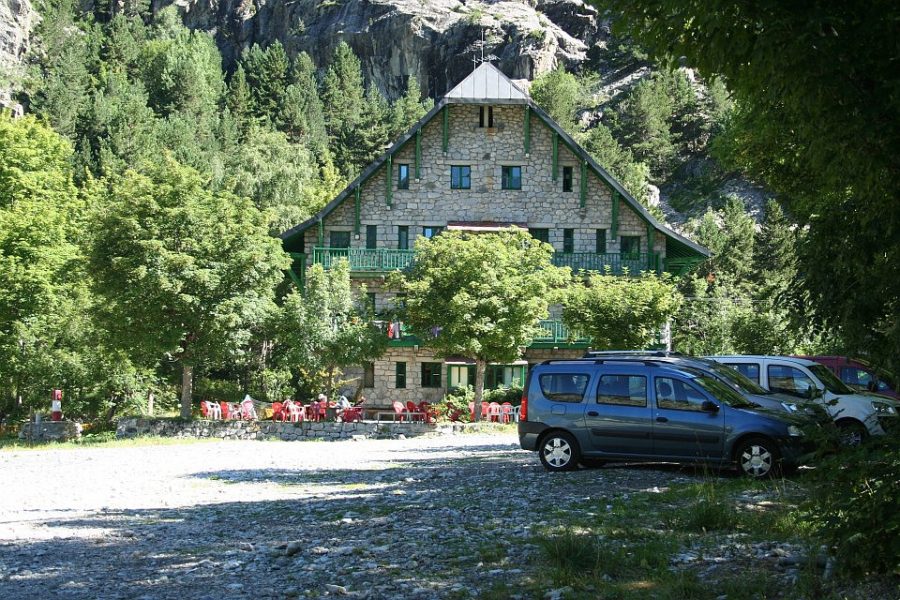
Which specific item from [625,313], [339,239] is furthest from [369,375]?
[625,313]

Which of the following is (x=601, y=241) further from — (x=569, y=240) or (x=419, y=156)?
(x=419, y=156)

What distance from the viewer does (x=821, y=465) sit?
278 inches

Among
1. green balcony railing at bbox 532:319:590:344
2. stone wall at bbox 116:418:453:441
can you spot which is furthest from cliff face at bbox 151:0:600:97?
stone wall at bbox 116:418:453:441

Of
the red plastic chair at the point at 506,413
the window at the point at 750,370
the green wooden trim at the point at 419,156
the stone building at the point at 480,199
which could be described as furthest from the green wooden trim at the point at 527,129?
the window at the point at 750,370

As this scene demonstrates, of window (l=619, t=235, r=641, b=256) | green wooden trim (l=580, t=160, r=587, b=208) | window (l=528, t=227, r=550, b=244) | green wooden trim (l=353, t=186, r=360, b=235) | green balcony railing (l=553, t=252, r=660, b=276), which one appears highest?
green wooden trim (l=580, t=160, r=587, b=208)

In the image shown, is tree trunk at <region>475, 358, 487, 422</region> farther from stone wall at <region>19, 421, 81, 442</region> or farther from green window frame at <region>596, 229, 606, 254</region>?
stone wall at <region>19, 421, 81, 442</region>

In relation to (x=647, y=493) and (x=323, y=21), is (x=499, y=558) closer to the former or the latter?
(x=647, y=493)

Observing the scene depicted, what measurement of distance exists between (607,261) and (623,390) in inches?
1034

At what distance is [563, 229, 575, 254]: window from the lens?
4191 centimetres

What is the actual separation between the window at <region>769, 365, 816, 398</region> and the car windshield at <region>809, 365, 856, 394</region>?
0.69ft

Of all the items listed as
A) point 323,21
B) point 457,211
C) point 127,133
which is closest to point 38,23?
point 323,21

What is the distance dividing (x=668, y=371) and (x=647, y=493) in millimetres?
2977

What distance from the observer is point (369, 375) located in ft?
137

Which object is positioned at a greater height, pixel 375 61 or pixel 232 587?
pixel 375 61
